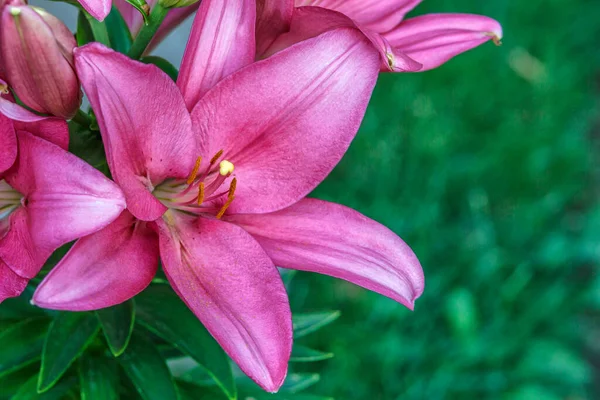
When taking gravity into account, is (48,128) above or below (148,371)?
above

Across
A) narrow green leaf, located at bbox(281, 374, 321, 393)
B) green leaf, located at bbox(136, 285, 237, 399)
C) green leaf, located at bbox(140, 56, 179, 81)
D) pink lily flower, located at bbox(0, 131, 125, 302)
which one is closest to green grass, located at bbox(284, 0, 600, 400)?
narrow green leaf, located at bbox(281, 374, 321, 393)

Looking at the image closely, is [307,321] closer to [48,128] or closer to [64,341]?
[64,341]

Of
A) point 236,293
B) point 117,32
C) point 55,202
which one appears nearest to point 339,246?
point 236,293

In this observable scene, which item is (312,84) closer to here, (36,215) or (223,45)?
(223,45)

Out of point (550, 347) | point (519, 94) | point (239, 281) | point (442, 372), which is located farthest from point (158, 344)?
point (519, 94)

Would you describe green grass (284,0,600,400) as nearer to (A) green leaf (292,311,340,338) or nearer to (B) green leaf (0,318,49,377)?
(A) green leaf (292,311,340,338)

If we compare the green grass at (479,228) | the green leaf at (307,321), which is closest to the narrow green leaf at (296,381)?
the green leaf at (307,321)

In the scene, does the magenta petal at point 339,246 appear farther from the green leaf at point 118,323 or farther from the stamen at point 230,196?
the green leaf at point 118,323
